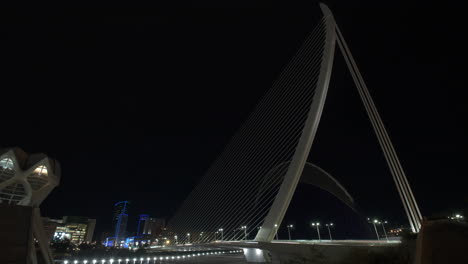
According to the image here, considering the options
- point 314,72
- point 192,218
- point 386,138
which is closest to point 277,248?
point 386,138

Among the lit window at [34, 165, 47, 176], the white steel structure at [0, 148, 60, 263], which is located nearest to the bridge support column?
the white steel structure at [0, 148, 60, 263]

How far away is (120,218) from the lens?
168500mm

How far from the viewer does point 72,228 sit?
8681cm

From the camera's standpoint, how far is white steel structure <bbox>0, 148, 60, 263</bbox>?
4400 centimetres

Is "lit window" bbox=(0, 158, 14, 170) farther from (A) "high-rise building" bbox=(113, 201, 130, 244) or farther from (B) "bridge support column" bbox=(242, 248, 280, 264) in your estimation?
(A) "high-rise building" bbox=(113, 201, 130, 244)

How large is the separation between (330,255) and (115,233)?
189 metres

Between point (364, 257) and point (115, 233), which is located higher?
point (115, 233)

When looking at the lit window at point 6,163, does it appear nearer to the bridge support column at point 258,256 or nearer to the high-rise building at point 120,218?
the bridge support column at point 258,256

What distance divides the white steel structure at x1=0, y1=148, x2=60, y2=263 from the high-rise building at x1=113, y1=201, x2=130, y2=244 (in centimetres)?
12718

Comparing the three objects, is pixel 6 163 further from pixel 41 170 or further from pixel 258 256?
pixel 258 256

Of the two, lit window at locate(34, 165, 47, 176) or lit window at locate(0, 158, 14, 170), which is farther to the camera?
lit window at locate(34, 165, 47, 176)

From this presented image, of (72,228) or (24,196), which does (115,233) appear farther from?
(24,196)

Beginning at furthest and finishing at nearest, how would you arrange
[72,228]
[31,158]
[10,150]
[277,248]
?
[72,228] → [31,158] → [10,150] → [277,248]

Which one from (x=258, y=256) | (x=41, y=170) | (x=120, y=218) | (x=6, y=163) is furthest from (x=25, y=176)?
(x=120, y=218)
